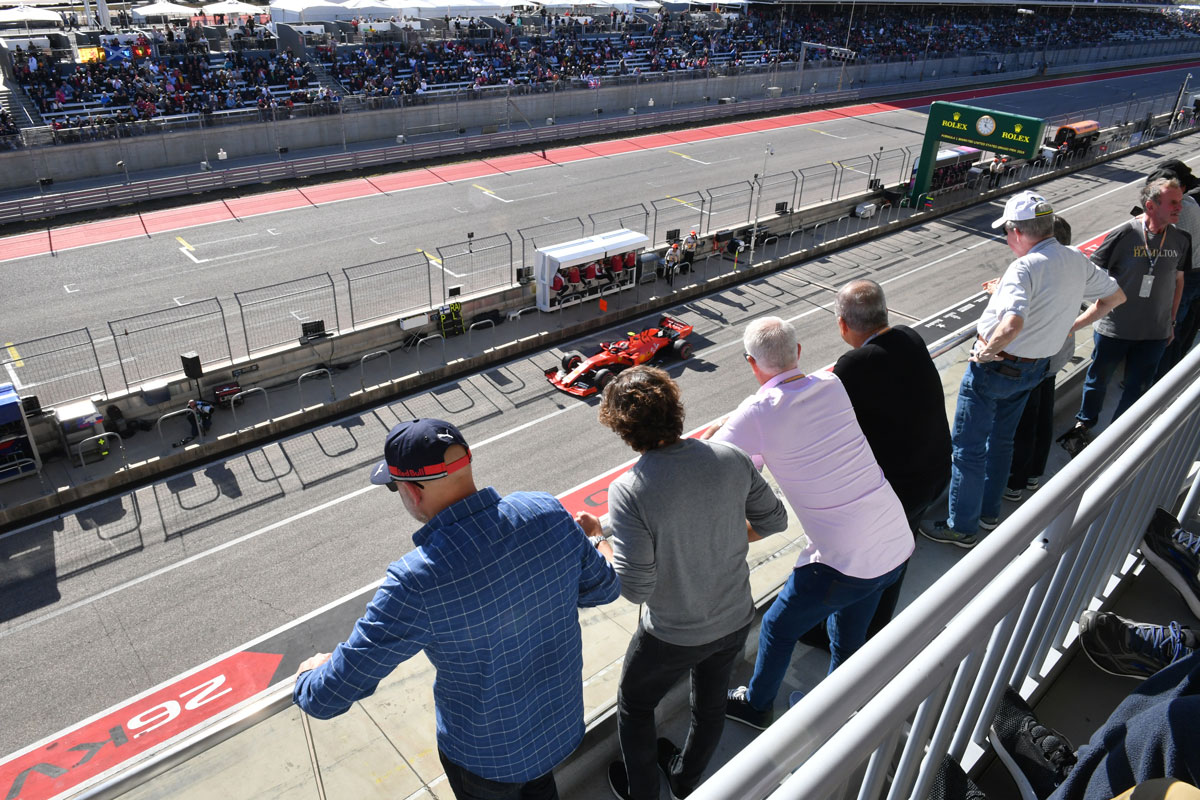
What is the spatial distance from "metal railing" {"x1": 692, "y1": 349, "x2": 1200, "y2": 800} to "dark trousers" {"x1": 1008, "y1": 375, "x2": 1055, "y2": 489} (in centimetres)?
274

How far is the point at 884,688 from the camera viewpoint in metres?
1.59

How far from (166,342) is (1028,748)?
19416 mm

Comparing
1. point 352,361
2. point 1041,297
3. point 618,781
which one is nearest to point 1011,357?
point 1041,297

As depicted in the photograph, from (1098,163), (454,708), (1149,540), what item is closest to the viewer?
(454,708)

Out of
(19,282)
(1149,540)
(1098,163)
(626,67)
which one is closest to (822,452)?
(1149,540)

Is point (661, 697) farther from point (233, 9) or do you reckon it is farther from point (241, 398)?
point (233, 9)

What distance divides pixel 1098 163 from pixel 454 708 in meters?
Answer: 43.4

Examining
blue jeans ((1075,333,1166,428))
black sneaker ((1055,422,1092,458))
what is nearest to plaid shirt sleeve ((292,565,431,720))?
black sneaker ((1055,422,1092,458))

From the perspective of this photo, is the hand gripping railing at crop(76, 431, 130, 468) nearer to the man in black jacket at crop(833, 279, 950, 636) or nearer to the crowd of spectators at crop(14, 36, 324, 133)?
the man in black jacket at crop(833, 279, 950, 636)

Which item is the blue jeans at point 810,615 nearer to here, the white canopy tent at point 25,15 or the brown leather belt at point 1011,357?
the brown leather belt at point 1011,357

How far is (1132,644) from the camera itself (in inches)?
119

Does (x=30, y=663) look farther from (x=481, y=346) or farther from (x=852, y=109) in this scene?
(x=852, y=109)

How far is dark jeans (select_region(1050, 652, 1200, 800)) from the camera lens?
1684mm

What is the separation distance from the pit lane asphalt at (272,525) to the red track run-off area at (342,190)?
14892 mm
